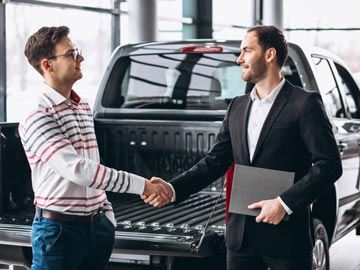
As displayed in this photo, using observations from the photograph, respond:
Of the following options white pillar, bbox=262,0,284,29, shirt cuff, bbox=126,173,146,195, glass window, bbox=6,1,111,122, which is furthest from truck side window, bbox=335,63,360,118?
white pillar, bbox=262,0,284,29

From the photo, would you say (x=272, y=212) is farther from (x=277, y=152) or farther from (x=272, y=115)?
(x=272, y=115)

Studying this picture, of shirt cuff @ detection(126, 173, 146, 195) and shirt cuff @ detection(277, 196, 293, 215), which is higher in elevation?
shirt cuff @ detection(126, 173, 146, 195)

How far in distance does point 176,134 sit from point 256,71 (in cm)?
186

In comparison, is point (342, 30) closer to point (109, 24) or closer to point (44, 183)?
point (109, 24)

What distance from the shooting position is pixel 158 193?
130 inches

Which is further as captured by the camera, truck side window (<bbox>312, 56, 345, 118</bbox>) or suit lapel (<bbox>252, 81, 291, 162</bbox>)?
truck side window (<bbox>312, 56, 345, 118</bbox>)

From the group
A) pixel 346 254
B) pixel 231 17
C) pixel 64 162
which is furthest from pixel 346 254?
pixel 231 17

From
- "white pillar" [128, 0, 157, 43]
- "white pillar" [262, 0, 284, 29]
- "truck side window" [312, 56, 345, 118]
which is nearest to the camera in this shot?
"truck side window" [312, 56, 345, 118]

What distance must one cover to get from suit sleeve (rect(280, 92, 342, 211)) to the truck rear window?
2148 millimetres

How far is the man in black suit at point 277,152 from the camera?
3012mm

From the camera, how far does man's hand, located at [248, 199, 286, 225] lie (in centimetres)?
300

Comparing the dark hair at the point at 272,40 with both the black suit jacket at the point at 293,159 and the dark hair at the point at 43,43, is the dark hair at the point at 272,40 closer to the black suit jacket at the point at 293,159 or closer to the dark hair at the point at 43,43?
the black suit jacket at the point at 293,159

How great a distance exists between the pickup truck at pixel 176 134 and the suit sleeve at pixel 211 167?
16.4 inches

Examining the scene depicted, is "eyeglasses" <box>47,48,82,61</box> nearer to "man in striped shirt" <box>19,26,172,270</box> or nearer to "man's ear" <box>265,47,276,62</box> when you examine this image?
"man in striped shirt" <box>19,26,172,270</box>
